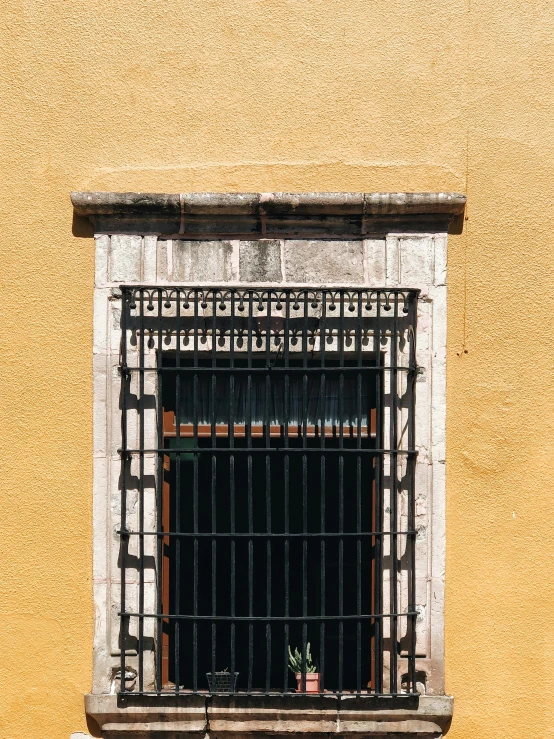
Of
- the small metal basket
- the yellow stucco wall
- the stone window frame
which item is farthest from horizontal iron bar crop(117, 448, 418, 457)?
the small metal basket

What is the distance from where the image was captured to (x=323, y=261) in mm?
4570

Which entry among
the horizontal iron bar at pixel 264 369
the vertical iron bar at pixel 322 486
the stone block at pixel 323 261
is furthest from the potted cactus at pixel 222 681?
the stone block at pixel 323 261

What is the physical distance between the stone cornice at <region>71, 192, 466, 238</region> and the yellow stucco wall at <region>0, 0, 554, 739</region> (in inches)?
4.2

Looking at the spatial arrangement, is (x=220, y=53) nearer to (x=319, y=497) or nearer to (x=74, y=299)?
(x=74, y=299)

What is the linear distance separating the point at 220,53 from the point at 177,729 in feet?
10.4

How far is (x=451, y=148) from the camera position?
4.56 metres

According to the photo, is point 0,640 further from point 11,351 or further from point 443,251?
point 443,251

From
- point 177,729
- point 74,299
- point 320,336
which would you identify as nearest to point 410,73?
point 320,336

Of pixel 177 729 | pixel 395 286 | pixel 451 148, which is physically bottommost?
pixel 177 729

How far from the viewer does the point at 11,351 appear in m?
4.52

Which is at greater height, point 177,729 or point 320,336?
point 320,336

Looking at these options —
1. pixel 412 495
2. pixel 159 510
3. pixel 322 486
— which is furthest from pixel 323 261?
pixel 159 510

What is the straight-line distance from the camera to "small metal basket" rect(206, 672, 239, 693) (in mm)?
4387

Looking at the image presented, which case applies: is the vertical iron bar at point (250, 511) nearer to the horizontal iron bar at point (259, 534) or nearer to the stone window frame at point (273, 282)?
the horizontal iron bar at point (259, 534)
